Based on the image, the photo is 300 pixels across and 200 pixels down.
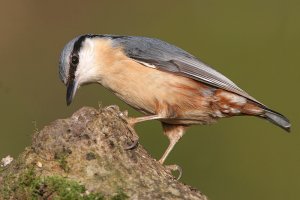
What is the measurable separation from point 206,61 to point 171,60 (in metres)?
2.17

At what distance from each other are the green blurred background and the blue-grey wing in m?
1.06

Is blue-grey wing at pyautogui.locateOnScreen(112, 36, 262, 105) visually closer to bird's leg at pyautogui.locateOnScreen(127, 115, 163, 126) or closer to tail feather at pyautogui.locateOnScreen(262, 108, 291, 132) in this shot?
tail feather at pyautogui.locateOnScreen(262, 108, 291, 132)

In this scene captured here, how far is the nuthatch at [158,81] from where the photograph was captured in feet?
17.2

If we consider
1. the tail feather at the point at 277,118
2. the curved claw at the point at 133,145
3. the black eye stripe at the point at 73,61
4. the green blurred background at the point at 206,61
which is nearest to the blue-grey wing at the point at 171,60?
the tail feather at the point at 277,118

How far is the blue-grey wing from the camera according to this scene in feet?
17.6

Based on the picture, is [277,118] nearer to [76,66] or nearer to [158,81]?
[158,81]

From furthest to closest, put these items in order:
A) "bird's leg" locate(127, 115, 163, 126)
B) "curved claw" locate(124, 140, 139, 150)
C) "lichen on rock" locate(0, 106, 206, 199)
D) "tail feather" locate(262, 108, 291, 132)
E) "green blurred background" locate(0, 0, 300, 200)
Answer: "green blurred background" locate(0, 0, 300, 200) < "tail feather" locate(262, 108, 291, 132) < "bird's leg" locate(127, 115, 163, 126) < "curved claw" locate(124, 140, 139, 150) < "lichen on rock" locate(0, 106, 206, 199)

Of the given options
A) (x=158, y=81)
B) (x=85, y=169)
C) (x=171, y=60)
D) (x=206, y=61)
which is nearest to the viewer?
(x=85, y=169)

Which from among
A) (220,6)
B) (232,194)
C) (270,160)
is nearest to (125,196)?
(232,194)

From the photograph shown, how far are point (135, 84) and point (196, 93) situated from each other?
43 centimetres

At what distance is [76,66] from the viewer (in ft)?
17.5

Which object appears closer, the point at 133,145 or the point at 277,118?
the point at 133,145

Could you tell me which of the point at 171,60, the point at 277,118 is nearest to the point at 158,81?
the point at 171,60

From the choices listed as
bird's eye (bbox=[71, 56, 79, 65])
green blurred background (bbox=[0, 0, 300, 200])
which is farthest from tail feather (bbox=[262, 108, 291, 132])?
bird's eye (bbox=[71, 56, 79, 65])
